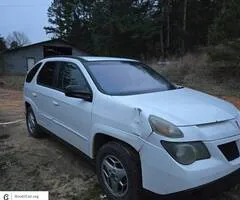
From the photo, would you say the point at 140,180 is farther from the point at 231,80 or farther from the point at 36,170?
the point at 231,80

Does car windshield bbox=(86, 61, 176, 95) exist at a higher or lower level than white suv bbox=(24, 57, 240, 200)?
higher

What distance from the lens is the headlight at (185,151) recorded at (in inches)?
129

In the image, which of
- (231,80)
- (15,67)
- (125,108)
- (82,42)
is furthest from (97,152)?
(82,42)

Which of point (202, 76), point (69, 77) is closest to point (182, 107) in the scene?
point (69, 77)

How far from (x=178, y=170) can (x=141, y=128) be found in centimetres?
57

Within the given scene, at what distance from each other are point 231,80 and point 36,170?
13.3 meters

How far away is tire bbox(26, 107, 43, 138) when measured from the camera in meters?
6.72

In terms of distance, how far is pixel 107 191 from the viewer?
405cm

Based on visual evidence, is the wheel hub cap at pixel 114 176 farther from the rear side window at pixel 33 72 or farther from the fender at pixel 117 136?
the rear side window at pixel 33 72

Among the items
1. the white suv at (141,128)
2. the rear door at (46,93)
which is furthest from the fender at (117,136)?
the rear door at (46,93)

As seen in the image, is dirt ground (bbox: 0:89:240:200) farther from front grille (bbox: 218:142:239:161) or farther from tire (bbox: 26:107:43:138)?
front grille (bbox: 218:142:239:161)

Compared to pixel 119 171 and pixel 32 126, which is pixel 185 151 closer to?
pixel 119 171

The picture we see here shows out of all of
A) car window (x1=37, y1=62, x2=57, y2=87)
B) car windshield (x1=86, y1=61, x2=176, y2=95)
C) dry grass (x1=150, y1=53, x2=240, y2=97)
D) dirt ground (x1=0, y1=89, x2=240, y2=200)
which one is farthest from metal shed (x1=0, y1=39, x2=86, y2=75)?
car windshield (x1=86, y1=61, x2=176, y2=95)

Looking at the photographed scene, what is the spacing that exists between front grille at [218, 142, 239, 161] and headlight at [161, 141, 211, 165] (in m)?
0.25
